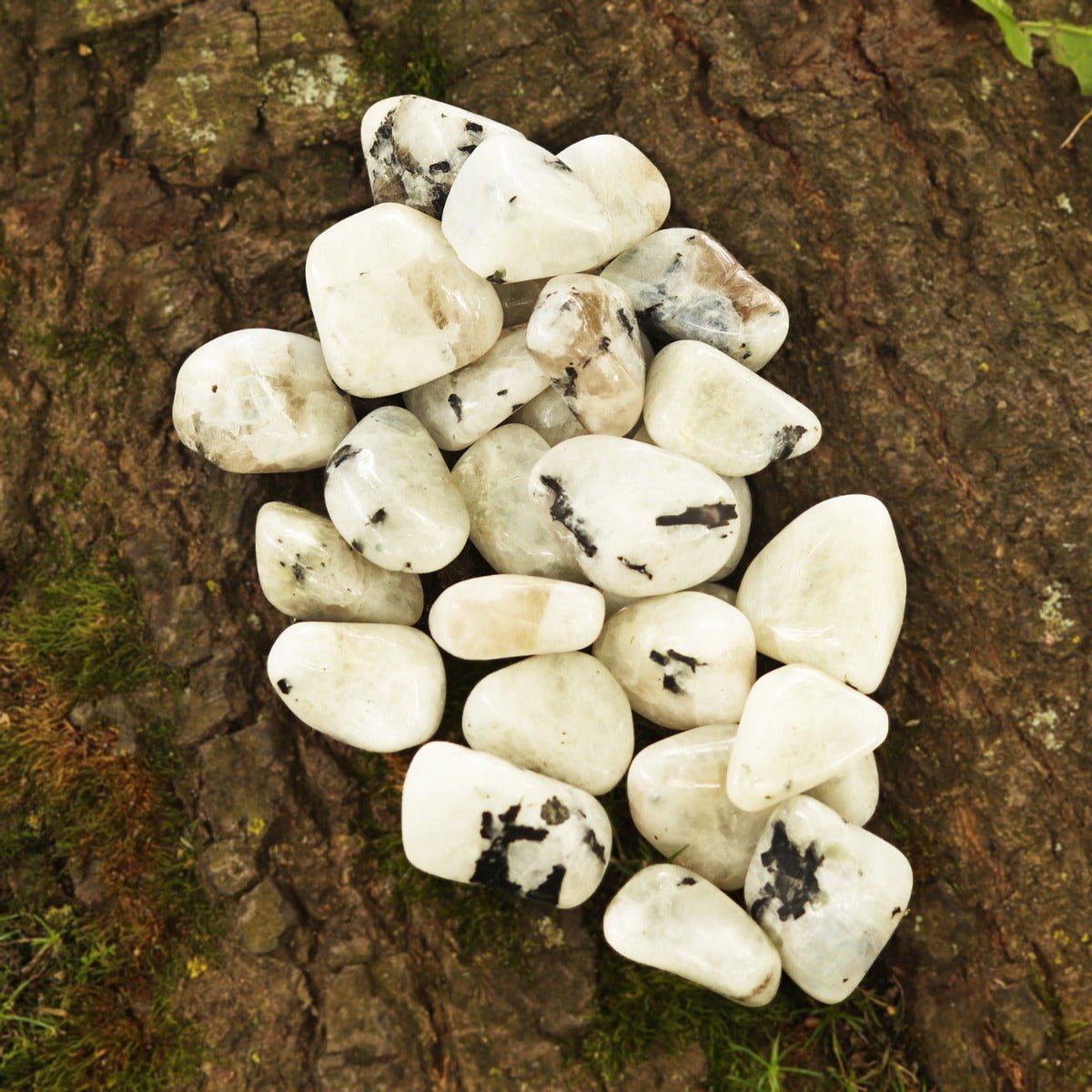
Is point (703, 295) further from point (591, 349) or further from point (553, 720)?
point (553, 720)

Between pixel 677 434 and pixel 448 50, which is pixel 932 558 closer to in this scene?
pixel 677 434

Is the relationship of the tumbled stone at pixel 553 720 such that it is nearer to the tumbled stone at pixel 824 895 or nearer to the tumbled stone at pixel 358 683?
the tumbled stone at pixel 358 683

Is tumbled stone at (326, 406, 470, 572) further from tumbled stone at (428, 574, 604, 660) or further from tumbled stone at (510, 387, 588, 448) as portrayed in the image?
tumbled stone at (510, 387, 588, 448)

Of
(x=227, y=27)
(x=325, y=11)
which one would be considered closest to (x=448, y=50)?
(x=325, y=11)

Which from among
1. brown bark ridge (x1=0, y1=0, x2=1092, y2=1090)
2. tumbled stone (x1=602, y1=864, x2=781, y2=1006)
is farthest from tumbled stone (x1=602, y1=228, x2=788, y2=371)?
tumbled stone (x1=602, y1=864, x2=781, y2=1006)

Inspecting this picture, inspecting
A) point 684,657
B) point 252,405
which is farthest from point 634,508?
point 252,405

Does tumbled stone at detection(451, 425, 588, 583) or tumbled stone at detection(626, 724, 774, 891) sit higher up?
tumbled stone at detection(451, 425, 588, 583)
